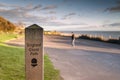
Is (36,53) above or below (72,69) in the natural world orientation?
above

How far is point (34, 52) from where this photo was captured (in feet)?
23.2

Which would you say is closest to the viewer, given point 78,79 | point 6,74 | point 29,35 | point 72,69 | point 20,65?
point 29,35

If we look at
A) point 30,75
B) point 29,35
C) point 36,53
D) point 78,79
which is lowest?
point 78,79

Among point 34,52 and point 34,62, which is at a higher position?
point 34,52

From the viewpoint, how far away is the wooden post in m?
7.02

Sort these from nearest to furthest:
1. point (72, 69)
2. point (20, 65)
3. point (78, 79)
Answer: point (78, 79) < point (72, 69) < point (20, 65)

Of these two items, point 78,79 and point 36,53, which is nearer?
point 36,53

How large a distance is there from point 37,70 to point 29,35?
988 mm

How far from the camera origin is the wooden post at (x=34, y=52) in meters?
7.02

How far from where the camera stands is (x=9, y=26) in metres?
139

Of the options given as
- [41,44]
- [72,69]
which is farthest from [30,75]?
[72,69]

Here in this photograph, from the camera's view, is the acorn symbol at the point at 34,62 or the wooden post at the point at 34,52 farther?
the acorn symbol at the point at 34,62

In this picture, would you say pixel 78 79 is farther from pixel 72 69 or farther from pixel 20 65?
pixel 20 65

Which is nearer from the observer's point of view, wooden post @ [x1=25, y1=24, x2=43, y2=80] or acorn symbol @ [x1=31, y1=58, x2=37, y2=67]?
wooden post @ [x1=25, y1=24, x2=43, y2=80]
